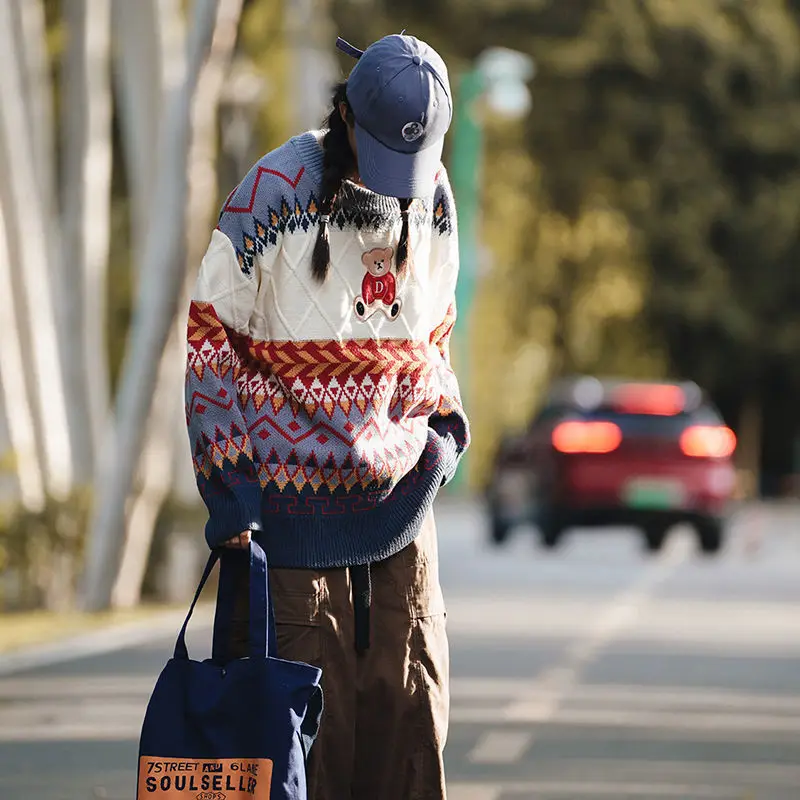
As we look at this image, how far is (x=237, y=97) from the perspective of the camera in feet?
58.5

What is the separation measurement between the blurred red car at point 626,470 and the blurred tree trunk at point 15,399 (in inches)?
343

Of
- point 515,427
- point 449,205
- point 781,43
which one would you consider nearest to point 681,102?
point 781,43

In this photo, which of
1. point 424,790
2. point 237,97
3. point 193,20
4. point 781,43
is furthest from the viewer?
point 781,43

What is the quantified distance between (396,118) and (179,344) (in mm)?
11462

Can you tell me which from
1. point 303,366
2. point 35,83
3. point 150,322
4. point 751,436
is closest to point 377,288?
point 303,366

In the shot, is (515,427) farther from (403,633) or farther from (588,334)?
(403,633)

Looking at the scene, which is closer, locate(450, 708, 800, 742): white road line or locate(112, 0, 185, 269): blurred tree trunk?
locate(450, 708, 800, 742): white road line

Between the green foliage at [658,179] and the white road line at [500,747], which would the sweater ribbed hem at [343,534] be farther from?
the green foliage at [658,179]

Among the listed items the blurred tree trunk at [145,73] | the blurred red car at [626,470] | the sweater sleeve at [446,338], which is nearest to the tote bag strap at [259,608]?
the sweater sleeve at [446,338]

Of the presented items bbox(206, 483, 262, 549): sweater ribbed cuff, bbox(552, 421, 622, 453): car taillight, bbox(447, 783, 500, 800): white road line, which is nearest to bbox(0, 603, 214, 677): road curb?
bbox(447, 783, 500, 800): white road line

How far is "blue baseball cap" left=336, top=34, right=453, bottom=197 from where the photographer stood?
16.2 ft

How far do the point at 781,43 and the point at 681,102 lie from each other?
6.77 ft

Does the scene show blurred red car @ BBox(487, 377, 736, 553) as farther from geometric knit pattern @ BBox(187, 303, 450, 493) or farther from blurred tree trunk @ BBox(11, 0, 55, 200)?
geometric knit pattern @ BBox(187, 303, 450, 493)

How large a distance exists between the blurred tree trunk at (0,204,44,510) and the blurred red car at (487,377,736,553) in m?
8.72
